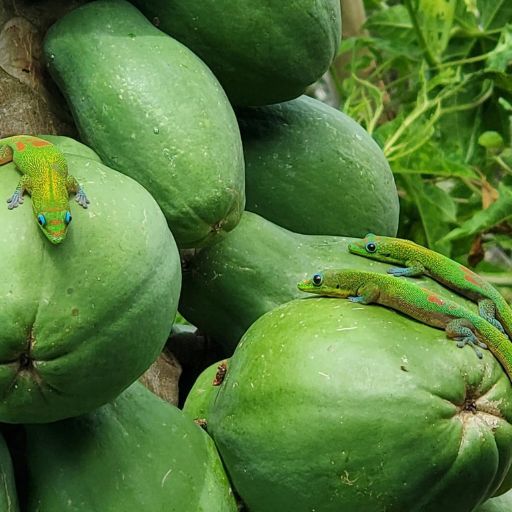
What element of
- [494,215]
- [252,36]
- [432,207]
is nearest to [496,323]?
[252,36]

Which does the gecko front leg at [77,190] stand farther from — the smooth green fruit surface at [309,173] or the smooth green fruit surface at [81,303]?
the smooth green fruit surface at [309,173]

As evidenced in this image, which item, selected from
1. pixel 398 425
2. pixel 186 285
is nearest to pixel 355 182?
pixel 186 285

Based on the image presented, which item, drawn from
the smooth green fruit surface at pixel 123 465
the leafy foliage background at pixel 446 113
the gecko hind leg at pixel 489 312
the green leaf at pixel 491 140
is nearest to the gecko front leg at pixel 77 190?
the smooth green fruit surface at pixel 123 465

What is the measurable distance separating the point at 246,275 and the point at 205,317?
10 centimetres

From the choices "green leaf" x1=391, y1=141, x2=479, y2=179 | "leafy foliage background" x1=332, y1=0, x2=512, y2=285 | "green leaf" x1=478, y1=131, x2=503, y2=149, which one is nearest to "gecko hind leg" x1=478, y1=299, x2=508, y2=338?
"leafy foliage background" x1=332, y1=0, x2=512, y2=285

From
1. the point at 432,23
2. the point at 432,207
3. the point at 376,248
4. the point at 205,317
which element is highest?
the point at 376,248

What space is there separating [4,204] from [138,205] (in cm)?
16

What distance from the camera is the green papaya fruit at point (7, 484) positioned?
117 cm

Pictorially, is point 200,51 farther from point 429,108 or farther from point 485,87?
point 485,87

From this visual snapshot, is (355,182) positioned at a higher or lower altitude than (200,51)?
lower

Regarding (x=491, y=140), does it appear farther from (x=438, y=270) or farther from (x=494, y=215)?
(x=438, y=270)

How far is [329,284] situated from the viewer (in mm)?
1433

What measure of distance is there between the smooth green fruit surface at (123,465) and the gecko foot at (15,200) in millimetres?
312

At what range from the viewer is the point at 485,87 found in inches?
138
